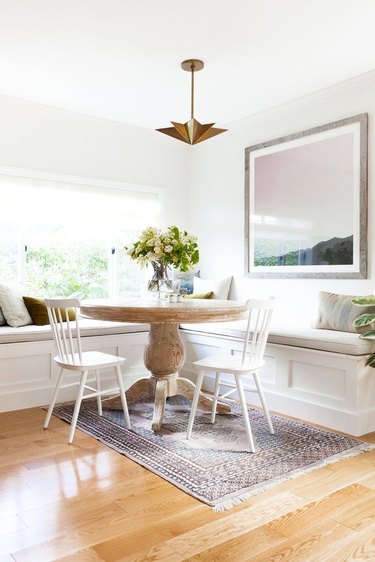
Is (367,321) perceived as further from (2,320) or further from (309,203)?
(2,320)

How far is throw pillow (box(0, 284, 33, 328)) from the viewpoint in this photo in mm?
3773

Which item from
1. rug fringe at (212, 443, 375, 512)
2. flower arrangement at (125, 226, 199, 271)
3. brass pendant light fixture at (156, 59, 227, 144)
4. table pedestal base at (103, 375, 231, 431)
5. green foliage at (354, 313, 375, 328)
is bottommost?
rug fringe at (212, 443, 375, 512)

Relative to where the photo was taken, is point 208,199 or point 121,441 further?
point 208,199

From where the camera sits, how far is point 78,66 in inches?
138

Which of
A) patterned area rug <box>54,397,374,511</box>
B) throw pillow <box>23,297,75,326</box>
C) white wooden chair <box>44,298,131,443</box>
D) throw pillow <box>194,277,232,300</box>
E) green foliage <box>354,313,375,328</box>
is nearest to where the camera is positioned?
patterned area rug <box>54,397,374,511</box>

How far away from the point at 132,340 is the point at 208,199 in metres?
1.90

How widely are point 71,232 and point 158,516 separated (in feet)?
10.7

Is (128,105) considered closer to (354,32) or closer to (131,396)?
(354,32)

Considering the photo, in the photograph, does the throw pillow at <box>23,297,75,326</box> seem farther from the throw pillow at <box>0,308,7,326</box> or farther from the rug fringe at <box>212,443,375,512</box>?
the rug fringe at <box>212,443,375,512</box>

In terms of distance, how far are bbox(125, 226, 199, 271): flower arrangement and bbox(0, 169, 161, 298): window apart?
1.55 meters

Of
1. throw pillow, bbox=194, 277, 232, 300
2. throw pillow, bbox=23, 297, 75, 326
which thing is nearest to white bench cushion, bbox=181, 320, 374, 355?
throw pillow, bbox=194, 277, 232, 300

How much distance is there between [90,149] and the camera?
15.4 ft

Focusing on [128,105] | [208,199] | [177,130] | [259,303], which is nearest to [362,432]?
[259,303]

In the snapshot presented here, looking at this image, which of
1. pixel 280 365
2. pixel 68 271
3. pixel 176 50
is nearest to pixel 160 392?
pixel 280 365
